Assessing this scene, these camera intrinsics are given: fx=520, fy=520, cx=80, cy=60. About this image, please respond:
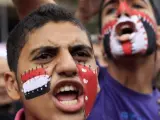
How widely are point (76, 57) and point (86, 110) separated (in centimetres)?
25

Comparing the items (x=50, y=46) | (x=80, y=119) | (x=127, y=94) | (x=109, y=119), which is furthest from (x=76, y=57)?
(x=127, y=94)

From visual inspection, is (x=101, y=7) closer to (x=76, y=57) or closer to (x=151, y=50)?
(x=151, y=50)

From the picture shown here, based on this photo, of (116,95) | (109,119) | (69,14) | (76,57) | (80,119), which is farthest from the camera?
(116,95)

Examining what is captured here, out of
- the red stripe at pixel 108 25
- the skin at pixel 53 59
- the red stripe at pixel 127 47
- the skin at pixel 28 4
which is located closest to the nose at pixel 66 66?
the skin at pixel 53 59

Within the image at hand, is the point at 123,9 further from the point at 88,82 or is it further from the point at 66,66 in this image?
the point at 66,66

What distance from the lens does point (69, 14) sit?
2557 mm

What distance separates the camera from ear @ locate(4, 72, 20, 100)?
2465mm

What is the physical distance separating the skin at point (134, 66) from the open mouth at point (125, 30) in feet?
0.29

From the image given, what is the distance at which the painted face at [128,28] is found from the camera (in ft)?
10.9

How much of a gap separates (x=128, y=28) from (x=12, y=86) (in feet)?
3.78

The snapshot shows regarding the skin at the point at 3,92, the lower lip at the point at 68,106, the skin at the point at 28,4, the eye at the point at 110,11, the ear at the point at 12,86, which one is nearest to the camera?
the lower lip at the point at 68,106

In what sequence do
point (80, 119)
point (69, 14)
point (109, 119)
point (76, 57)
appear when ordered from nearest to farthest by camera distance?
point (80, 119)
point (76, 57)
point (69, 14)
point (109, 119)

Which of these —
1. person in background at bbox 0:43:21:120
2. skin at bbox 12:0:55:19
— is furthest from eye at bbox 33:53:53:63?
person in background at bbox 0:43:21:120

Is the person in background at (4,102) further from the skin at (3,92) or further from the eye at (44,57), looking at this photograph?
the eye at (44,57)
